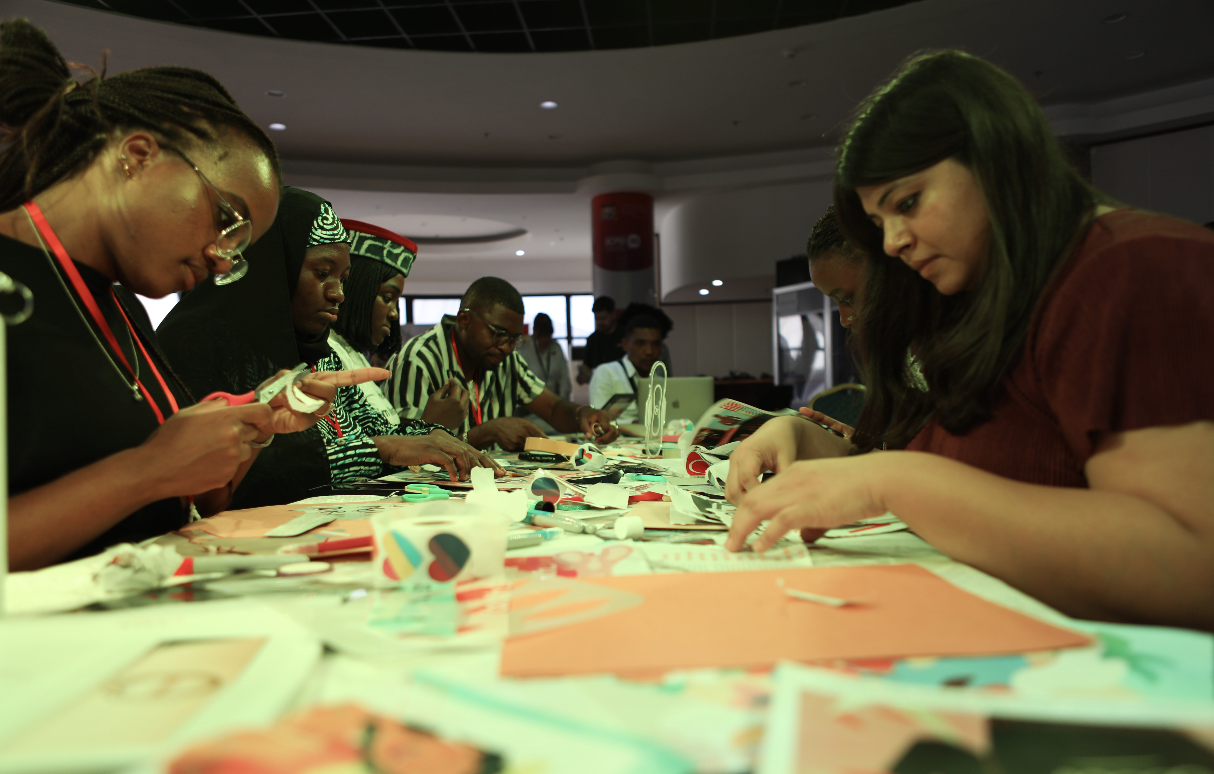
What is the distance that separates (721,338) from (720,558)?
39.3 feet

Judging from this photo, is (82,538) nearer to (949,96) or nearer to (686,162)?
(949,96)

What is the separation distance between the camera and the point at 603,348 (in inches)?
258

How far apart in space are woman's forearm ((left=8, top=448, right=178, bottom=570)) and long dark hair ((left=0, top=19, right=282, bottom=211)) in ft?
1.57

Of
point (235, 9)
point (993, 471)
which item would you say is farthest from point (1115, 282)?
point (235, 9)

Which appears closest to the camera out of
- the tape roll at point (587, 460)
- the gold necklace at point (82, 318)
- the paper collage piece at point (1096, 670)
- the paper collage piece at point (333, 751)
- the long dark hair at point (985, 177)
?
the paper collage piece at point (333, 751)

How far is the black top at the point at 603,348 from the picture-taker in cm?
633

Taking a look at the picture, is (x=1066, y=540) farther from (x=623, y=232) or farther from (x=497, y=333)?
(x=623, y=232)

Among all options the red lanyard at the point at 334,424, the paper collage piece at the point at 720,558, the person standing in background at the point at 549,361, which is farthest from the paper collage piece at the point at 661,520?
the person standing in background at the point at 549,361

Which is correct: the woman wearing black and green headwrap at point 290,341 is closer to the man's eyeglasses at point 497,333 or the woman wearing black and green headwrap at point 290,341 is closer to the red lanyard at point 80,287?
the red lanyard at point 80,287

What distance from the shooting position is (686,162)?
8.87 meters

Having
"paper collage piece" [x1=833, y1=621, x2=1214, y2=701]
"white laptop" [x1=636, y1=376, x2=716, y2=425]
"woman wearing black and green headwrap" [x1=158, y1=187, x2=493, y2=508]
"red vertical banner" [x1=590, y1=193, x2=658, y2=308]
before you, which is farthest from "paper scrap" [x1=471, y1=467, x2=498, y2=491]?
"red vertical banner" [x1=590, y1=193, x2=658, y2=308]

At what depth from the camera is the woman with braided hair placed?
3.05 ft

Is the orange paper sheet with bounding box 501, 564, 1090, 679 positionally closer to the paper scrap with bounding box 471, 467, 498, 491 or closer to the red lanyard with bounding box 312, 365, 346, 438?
the paper scrap with bounding box 471, 467, 498, 491

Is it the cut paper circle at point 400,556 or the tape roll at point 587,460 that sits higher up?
the cut paper circle at point 400,556
